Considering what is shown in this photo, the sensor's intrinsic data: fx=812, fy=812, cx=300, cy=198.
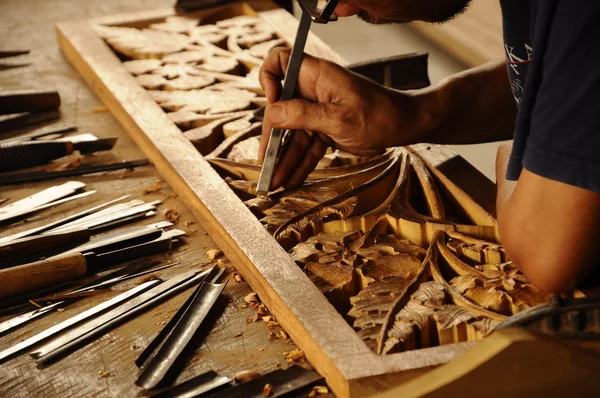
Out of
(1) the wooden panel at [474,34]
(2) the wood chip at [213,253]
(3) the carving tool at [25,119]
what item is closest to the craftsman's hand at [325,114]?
(2) the wood chip at [213,253]

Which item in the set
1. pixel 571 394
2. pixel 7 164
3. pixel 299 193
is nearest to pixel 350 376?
pixel 571 394

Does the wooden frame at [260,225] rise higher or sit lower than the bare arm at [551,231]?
lower

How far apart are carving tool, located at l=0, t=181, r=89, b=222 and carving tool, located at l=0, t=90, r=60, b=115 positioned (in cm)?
54

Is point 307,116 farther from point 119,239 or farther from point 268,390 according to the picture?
point 268,390

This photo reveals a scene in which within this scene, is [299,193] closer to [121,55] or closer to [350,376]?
[350,376]

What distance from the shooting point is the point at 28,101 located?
254cm

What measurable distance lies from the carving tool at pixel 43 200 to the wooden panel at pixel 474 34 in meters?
2.81

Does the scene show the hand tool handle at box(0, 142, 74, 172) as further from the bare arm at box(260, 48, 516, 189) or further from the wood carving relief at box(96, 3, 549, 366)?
the bare arm at box(260, 48, 516, 189)

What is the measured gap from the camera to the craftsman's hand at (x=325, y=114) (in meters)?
1.86

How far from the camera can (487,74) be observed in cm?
200

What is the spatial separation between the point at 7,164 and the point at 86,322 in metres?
0.80

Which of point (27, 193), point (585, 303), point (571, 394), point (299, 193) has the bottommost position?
point (27, 193)

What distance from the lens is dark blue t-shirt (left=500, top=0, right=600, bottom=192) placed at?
3.76 ft

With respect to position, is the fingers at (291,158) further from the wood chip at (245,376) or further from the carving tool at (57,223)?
the wood chip at (245,376)
